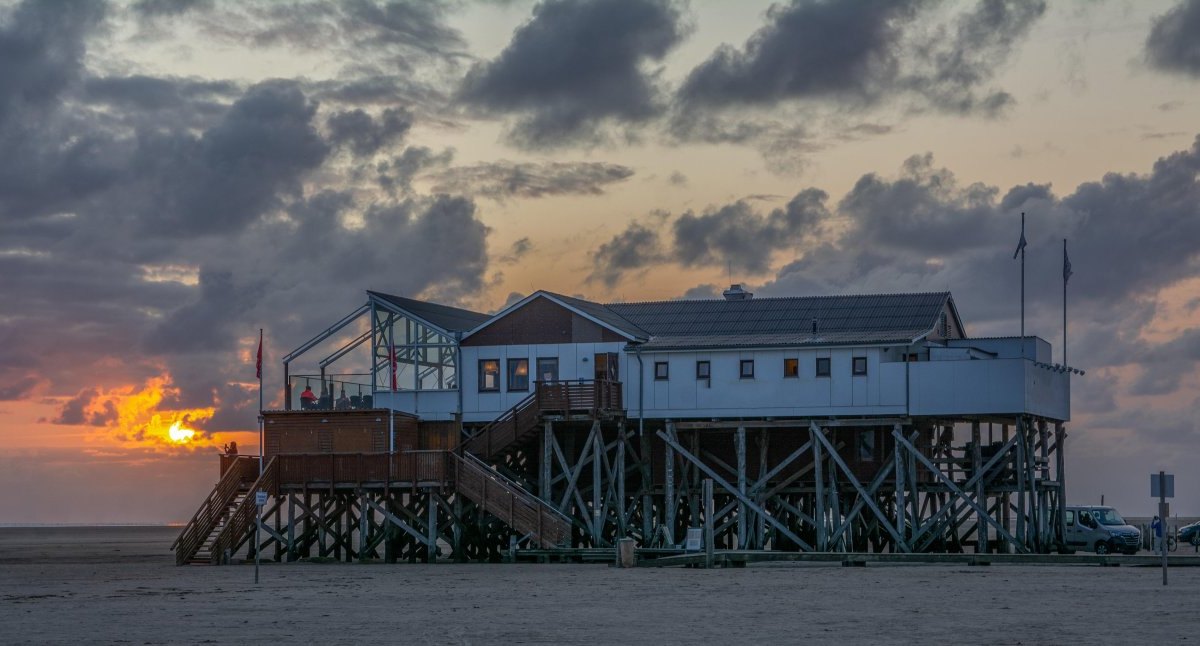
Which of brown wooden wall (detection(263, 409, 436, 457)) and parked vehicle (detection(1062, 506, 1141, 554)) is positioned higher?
brown wooden wall (detection(263, 409, 436, 457))

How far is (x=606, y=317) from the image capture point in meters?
65.4

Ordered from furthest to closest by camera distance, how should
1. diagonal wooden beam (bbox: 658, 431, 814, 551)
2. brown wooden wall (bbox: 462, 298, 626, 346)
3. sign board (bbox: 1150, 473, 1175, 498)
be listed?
brown wooden wall (bbox: 462, 298, 626, 346), diagonal wooden beam (bbox: 658, 431, 814, 551), sign board (bbox: 1150, 473, 1175, 498)

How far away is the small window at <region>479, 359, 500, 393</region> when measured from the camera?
6544 cm

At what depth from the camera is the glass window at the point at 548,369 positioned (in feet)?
212

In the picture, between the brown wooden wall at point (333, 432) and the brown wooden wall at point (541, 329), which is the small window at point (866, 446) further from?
the brown wooden wall at point (333, 432)

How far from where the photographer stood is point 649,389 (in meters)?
63.0

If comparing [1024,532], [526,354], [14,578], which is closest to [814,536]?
[1024,532]

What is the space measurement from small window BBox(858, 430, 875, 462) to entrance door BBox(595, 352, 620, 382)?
949 centimetres

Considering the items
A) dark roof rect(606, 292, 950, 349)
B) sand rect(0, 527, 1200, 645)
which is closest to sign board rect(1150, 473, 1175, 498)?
sand rect(0, 527, 1200, 645)

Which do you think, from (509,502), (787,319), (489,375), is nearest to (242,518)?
(509,502)

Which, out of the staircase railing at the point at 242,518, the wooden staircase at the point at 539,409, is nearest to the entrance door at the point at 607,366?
the wooden staircase at the point at 539,409

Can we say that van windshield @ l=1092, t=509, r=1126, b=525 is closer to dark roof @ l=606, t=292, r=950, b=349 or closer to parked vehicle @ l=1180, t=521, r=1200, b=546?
parked vehicle @ l=1180, t=521, r=1200, b=546

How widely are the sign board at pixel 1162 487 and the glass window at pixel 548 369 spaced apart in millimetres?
28498

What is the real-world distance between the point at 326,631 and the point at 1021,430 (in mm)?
34623
